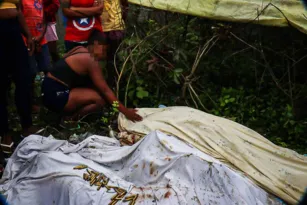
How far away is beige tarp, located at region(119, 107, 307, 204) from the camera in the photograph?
10.9ft

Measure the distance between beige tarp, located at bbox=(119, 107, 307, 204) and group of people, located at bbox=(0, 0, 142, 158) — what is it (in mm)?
422

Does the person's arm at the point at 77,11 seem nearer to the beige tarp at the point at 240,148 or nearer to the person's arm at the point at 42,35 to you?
the person's arm at the point at 42,35

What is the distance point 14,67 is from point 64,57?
533 millimetres

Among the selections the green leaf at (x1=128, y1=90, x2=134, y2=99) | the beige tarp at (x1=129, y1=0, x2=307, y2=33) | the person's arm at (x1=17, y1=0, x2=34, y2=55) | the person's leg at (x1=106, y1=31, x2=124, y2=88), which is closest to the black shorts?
the person's arm at (x1=17, y1=0, x2=34, y2=55)

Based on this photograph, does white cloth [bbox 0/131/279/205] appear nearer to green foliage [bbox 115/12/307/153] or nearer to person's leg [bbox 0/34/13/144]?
person's leg [bbox 0/34/13/144]

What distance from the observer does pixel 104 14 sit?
18.2ft

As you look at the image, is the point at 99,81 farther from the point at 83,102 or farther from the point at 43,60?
the point at 43,60

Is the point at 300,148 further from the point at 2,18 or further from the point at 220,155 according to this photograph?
the point at 2,18

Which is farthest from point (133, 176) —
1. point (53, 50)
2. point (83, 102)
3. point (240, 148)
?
point (53, 50)

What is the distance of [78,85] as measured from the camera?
186 inches

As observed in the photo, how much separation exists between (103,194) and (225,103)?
2219 millimetres

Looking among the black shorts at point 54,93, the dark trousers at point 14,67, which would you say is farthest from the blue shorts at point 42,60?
the dark trousers at point 14,67

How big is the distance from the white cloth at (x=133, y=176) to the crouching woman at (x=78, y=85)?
0.86 metres

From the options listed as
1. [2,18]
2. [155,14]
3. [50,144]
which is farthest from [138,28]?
[50,144]
